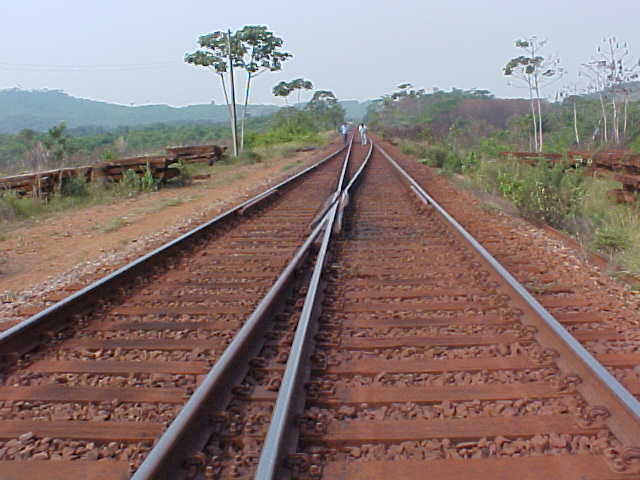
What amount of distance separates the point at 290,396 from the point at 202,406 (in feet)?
1.49

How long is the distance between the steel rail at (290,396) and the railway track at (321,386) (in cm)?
1

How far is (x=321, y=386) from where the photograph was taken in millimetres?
3695

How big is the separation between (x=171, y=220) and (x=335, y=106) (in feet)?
332

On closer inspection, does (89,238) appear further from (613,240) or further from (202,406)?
(613,240)

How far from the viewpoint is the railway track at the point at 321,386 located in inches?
115

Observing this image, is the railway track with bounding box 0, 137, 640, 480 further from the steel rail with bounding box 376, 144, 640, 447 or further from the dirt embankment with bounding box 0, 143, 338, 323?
the dirt embankment with bounding box 0, 143, 338, 323

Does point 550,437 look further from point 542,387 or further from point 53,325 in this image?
point 53,325

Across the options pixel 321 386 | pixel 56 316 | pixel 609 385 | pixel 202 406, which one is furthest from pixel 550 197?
pixel 202 406

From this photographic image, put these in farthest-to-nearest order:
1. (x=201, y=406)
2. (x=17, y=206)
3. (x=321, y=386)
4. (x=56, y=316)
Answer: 1. (x=17, y=206)
2. (x=56, y=316)
3. (x=321, y=386)
4. (x=201, y=406)

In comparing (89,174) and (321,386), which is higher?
(89,174)

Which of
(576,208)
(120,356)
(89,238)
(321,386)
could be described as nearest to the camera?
(321,386)

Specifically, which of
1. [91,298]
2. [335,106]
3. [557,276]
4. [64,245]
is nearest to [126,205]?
[64,245]

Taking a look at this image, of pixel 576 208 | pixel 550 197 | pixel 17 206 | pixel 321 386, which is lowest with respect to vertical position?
pixel 321 386

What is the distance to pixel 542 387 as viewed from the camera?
12.0 ft
